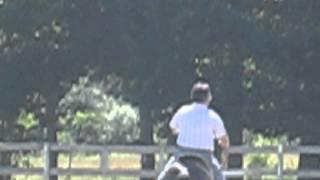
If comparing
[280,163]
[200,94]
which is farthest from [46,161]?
[200,94]

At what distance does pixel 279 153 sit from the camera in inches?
850

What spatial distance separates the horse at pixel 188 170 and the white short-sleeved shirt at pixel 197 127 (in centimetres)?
14

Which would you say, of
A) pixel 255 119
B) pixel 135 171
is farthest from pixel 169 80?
pixel 135 171

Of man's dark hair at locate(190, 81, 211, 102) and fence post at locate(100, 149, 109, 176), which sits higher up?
man's dark hair at locate(190, 81, 211, 102)

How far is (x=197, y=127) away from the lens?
11320 millimetres

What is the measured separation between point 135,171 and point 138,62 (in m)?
5.59

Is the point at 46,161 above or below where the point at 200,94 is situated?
below

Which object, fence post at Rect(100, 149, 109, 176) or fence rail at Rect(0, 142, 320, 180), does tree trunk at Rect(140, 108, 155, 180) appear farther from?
fence post at Rect(100, 149, 109, 176)


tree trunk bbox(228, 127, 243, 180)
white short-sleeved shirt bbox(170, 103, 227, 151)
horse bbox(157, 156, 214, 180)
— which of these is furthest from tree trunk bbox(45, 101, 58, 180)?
horse bbox(157, 156, 214, 180)

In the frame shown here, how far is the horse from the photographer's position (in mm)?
11125

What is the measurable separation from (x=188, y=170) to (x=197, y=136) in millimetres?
347

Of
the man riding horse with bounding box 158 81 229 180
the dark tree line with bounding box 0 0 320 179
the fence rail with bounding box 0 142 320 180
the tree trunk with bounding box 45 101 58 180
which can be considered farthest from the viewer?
the tree trunk with bounding box 45 101 58 180

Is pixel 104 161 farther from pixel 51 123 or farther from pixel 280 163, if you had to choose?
pixel 51 123

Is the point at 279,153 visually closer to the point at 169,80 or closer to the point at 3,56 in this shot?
the point at 169,80
